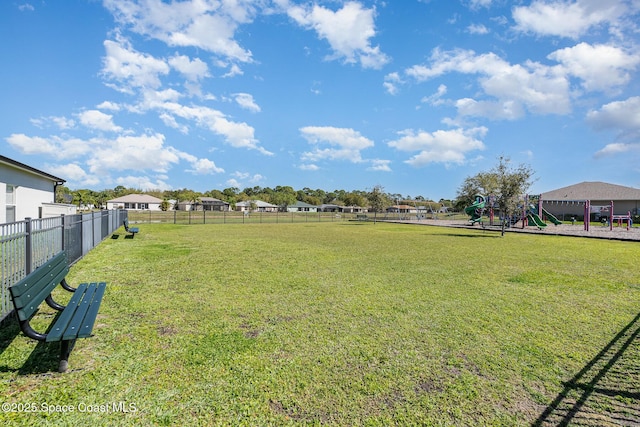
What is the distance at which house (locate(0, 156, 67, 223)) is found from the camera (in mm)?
14914

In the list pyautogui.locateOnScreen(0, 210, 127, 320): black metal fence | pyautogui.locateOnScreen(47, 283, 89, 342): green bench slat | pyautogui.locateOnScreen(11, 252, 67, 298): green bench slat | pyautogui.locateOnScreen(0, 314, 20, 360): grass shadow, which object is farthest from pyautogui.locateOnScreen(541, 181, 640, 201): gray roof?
pyautogui.locateOnScreen(0, 314, 20, 360): grass shadow

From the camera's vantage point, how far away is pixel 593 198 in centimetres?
4703

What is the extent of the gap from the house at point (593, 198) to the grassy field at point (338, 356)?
144 ft

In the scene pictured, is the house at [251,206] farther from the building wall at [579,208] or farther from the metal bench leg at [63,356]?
the metal bench leg at [63,356]

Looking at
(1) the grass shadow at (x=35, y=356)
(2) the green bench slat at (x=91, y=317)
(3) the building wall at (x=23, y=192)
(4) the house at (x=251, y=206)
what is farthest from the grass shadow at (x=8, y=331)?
(4) the house at (x=251, y=206)

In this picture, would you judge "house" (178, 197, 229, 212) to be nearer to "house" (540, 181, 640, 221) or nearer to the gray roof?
"house" (540, 181, 640, 221)

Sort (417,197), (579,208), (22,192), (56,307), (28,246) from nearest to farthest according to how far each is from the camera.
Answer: (56,307), (28,246), (22,192), (579,208), (417,197)

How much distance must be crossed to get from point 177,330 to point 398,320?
130 inches

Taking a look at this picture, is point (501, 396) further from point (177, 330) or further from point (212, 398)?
point (177, 330)

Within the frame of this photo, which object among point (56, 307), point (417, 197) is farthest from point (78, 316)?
point (417, 197)

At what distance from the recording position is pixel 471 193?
50.6 metres

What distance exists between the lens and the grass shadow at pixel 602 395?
2850 mm

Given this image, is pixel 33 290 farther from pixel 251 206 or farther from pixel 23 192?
pixel 251 206

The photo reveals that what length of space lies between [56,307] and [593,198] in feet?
198
